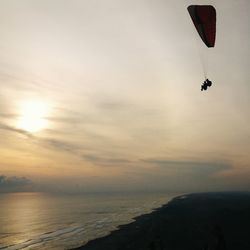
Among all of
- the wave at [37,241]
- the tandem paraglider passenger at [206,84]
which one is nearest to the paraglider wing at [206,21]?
the tandem paraglider passenger at [206,84]

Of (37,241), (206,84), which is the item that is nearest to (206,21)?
(206,84)

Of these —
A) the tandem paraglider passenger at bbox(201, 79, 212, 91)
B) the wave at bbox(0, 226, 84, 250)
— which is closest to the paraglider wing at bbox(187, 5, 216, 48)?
the tandem paraglider passenger at bbox(201, 79, 212, 91)

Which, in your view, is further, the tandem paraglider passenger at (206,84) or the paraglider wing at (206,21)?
the paraglider wing at (206,21)

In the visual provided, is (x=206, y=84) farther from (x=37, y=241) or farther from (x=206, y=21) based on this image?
(x=37, y=241)

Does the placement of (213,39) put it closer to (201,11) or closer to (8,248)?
(201,11)

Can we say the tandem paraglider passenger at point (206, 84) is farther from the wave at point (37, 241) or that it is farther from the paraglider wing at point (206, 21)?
the wave at point (37, 241)

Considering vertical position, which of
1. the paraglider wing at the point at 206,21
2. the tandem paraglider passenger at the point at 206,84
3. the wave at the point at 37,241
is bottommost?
the wave at the point at 37,241

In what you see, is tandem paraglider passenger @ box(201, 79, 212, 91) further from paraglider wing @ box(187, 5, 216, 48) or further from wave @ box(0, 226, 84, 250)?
wave @ box(0, 226, 84, 250)

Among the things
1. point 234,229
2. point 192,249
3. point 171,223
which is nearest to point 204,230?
point 234,229

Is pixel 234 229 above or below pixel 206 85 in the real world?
below
